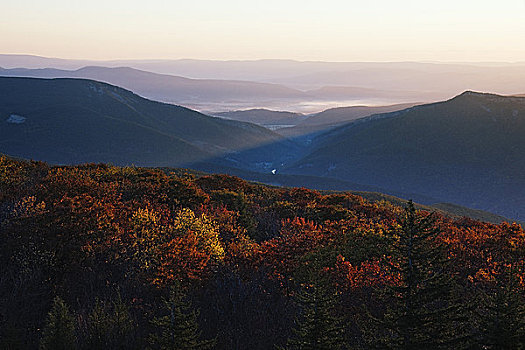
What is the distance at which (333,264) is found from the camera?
1417 cm

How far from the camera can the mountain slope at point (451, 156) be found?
141 metres

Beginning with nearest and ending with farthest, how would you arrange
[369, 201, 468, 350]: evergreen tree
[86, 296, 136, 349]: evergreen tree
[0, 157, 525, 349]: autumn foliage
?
[369, 201, 468, 350]: evergreen tree → [86, 296, 136, 349]: evergreen tree → [0, 157, 525, 349]: autumn foliage

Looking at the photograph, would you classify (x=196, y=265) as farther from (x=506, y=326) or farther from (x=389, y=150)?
(x=389, y=150)

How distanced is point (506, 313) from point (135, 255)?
1020cm

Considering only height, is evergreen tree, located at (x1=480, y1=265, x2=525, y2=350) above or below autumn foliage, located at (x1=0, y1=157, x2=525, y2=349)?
above

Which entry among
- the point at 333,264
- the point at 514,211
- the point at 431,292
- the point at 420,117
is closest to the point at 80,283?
the point at 333,264

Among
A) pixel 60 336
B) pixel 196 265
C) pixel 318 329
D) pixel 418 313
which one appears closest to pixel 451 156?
pixel 196 265

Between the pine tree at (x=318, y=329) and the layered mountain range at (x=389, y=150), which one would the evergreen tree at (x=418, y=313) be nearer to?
the pine tree at (x=318, y=329)

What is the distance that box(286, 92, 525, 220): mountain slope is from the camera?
141 m

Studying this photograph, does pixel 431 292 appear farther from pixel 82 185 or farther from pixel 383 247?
pixel 82 185

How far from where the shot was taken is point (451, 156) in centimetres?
16175

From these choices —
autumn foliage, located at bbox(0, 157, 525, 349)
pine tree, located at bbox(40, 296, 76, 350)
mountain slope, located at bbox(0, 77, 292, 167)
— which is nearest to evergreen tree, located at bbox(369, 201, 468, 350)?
autumn foliage, located at bbox(0, 157, 525, 349)

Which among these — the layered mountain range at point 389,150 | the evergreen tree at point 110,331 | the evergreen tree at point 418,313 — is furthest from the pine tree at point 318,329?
the layered mountain range at point 389,150

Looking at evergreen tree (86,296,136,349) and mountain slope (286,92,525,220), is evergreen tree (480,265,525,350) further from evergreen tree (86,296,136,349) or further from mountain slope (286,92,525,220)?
mountain slope (286,92,525,220)
